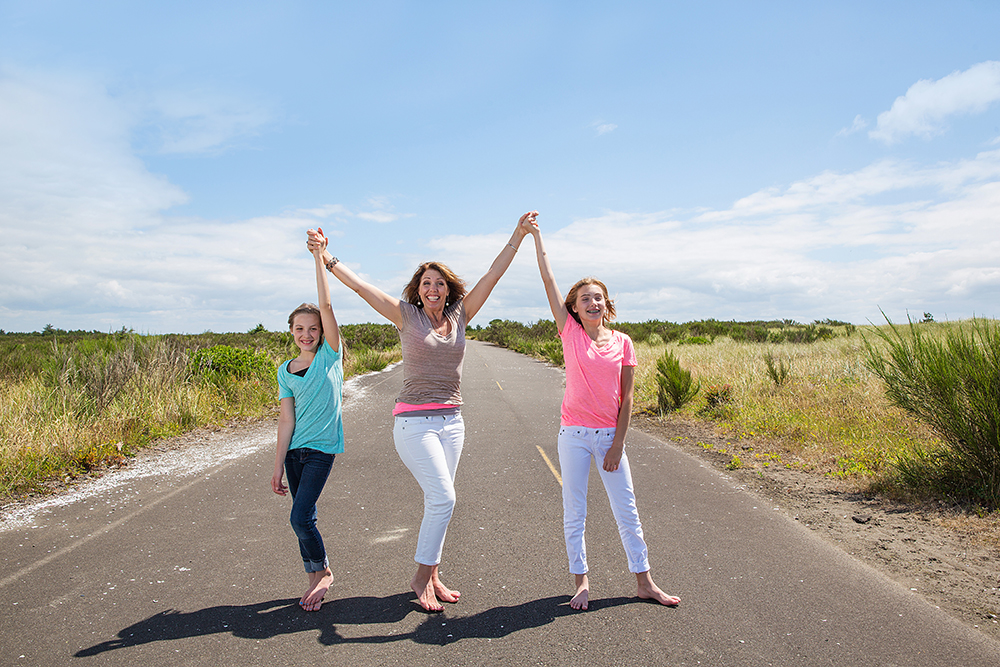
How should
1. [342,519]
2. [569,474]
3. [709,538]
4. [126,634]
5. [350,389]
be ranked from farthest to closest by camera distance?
[350,389]
[342,519]
[709,538]
[569,474]
[126,634]

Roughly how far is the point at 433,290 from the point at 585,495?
169cm

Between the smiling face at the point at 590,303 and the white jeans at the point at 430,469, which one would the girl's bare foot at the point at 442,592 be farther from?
the smiling face at the point at 590,303

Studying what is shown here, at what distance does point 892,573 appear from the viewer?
4434 mm

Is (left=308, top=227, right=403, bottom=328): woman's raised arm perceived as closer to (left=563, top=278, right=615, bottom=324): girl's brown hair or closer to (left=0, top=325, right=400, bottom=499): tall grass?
(left=563, top=278, right=615, bottom=324): girl's brown hair

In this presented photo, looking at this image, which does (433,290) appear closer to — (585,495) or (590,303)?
(590,303)

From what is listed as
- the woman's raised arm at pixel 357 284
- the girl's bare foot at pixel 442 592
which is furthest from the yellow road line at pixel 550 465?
the woman's raised arm at pixel 357 284

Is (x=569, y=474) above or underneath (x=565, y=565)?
above

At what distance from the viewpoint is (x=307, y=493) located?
12.5 feet

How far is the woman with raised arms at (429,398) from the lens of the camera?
372 centimetres

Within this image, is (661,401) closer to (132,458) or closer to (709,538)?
(709,538)

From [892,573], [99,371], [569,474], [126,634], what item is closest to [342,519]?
[126,634]

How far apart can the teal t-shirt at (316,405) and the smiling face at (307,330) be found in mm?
80

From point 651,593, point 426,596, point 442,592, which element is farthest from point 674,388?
point 426,596

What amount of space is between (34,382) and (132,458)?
401 centimetres
